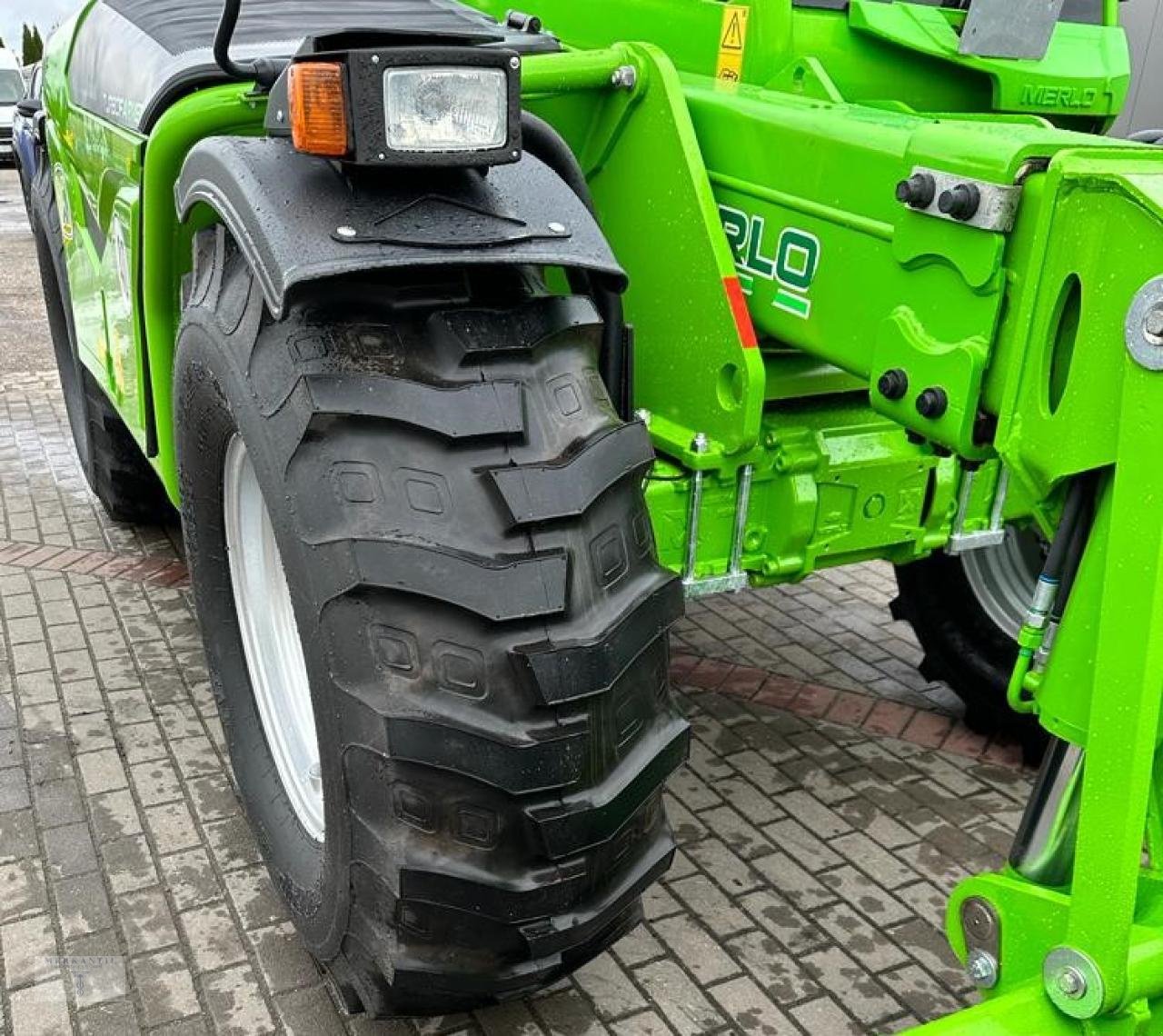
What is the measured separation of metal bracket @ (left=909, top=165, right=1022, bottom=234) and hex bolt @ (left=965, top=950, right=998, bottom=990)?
39.0 inches

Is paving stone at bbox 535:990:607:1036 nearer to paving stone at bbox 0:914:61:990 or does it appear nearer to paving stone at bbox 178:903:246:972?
paving stone at bbox 178:903:246:972

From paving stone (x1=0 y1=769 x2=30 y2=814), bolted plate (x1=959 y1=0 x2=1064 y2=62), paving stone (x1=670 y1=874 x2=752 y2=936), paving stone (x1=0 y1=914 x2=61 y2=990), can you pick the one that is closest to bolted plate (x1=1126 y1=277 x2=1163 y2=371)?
bolted plate (x1=959 y1=0 x2=1064 y2=62)

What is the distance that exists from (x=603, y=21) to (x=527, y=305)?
1.09 metres

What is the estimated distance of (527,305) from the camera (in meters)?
1.87

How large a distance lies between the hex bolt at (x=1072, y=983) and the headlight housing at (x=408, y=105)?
1288mm

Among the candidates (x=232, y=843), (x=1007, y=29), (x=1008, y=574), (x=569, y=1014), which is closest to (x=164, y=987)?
(x=232, y=843)

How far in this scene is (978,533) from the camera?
260 cm

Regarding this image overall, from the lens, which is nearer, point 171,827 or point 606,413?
point 606,413

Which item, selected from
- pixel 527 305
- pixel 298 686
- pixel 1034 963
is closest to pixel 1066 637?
pixel 1034 963

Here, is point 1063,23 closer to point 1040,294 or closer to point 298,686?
point 1040,294

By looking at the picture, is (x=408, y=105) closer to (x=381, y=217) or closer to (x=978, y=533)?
(x=381, y=217)

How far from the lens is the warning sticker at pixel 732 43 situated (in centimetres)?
239

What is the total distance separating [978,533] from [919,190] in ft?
3.31

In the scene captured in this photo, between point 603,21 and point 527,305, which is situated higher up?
point 603,21
